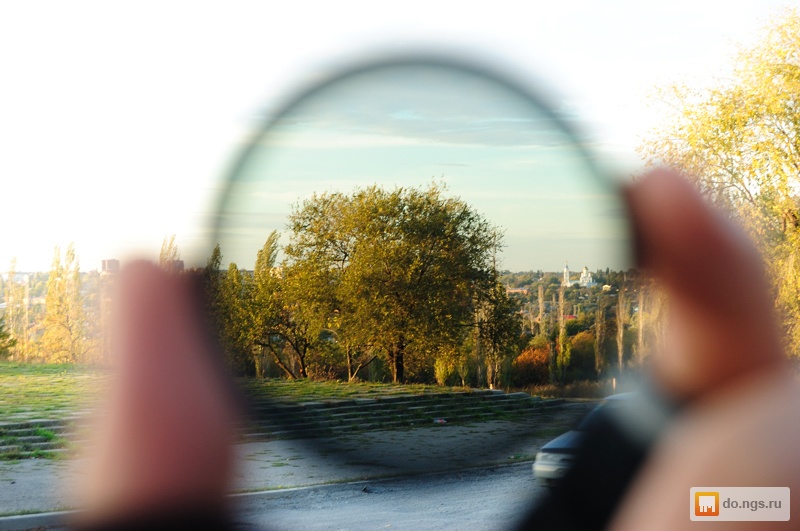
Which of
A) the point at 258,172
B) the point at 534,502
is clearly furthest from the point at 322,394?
the point at 534,502

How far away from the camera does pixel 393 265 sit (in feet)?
50.1

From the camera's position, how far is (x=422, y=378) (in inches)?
651

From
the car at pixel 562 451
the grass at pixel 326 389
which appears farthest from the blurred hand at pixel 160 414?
the car at pixel 562 451

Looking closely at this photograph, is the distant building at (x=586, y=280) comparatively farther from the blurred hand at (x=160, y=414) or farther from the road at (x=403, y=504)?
the blurred hand at (x=160, y=414)

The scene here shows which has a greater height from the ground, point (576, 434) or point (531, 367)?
point (576, 434)

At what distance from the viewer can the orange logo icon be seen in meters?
6.60

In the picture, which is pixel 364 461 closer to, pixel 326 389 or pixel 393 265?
pixel 326 389

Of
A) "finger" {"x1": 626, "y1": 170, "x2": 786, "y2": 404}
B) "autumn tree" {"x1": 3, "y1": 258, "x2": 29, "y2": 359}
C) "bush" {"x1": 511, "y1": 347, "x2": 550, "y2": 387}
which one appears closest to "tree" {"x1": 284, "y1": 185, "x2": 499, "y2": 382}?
"bush" {"x1": 511, "y1": 347, "x2": 550, "y2": 387}

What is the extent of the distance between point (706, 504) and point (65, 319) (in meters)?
28.0

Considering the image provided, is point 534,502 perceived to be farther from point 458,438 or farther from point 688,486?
point 458,438

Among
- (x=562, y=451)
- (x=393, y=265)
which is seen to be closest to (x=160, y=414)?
(x=393, y=265)

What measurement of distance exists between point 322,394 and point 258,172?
4.66 m

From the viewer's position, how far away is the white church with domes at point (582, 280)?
13.2m

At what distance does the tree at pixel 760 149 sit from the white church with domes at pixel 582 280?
138 inches
